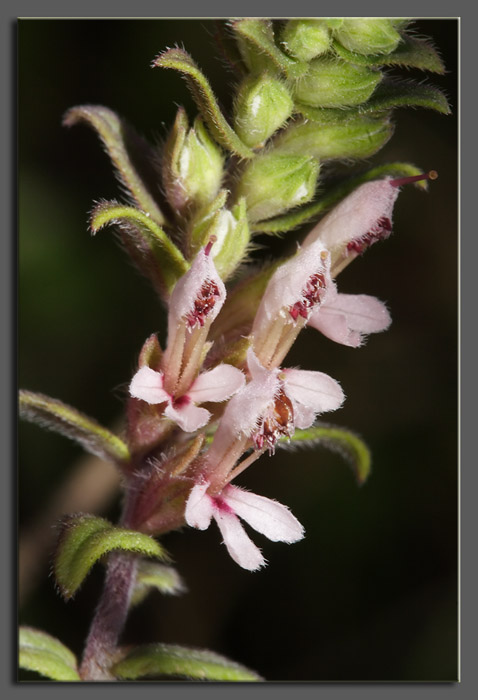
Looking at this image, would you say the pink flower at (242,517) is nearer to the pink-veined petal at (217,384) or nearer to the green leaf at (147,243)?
the pink-veined petal at (217,384)

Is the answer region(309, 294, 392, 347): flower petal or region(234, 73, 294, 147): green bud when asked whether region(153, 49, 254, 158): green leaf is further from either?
region(309, 294, 392, 347): flower petal

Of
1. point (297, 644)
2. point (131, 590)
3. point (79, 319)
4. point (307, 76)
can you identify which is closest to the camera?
point (307, 76)

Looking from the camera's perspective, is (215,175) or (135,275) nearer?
(215,175)

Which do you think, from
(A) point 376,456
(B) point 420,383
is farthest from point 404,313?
(A) point 376,456

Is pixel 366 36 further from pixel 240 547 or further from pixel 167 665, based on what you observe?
pixel 167 665

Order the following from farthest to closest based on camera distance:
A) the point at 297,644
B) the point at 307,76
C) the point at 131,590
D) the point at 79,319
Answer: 1. the point at 79,319
2. the point at 297,644
3. the point at 131,590
4. the point at 307,76

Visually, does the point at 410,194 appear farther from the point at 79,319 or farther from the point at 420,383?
the point at 79,319

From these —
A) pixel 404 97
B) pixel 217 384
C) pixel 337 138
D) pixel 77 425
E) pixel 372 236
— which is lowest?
pixel 77 425

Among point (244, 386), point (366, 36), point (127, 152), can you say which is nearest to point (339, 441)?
point (244, 386)

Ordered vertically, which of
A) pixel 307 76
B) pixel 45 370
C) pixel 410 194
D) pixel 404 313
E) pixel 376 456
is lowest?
pixel 376 456
